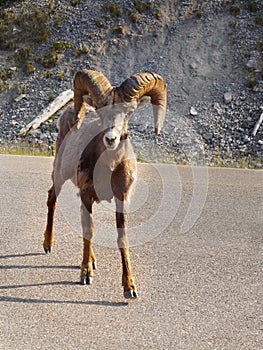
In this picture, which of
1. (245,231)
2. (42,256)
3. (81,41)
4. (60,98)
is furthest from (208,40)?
(42,256)

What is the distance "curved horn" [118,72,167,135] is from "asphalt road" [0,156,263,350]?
1.71 metres

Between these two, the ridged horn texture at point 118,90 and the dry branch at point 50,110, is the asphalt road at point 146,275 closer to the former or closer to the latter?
the ridged horn texture at point 118,90

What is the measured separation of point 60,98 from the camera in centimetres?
2336

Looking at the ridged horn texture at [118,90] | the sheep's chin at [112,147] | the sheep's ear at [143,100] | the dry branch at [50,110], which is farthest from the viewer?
the dry branch at [50,110]

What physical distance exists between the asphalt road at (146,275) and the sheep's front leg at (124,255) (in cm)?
12

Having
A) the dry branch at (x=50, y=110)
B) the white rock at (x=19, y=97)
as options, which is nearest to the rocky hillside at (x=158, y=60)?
the white rock at (x=19, y=97)

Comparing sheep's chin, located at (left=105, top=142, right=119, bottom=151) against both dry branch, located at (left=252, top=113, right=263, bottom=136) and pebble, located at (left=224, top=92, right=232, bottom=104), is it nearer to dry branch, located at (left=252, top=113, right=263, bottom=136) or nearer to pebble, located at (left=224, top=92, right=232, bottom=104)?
dry branch, located at (left=252, top=113, right=263, bottom=136)

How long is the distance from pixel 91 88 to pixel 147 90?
618mm

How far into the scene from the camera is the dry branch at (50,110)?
2202 cm

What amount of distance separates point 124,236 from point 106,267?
2.35 ft

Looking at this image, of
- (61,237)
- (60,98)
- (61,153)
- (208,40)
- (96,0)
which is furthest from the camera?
(96,0)

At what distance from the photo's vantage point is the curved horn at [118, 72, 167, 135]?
647 centimetres

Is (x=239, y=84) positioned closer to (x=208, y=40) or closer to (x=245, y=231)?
(x=208, y=40)

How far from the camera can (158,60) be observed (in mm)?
25734
